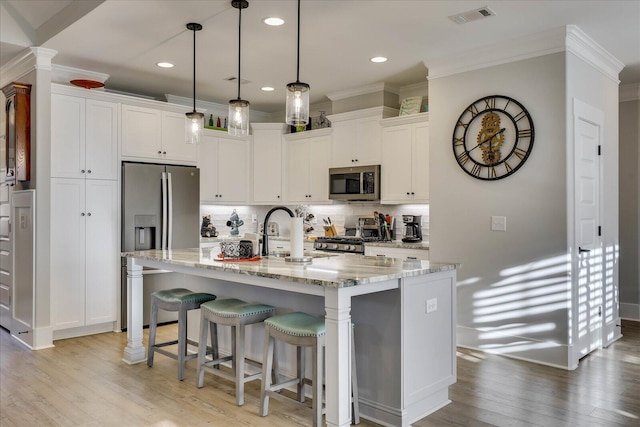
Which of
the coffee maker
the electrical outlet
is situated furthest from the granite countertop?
the coffee maker

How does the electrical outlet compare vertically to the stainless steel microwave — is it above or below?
below

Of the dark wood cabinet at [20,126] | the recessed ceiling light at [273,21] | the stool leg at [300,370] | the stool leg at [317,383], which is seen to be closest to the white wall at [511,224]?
the recessed ceiling light at [273,21]

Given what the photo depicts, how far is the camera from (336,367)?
2439 mm

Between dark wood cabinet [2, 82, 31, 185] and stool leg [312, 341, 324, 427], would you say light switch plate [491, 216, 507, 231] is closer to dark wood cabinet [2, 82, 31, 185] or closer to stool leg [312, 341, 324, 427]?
stool leg [312, 341, 324, 427]

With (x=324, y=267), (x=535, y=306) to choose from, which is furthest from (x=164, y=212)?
(x=535, y=306)

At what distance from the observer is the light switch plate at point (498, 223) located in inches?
167

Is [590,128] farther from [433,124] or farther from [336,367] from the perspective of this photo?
[336,367]

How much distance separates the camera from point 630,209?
5637mm

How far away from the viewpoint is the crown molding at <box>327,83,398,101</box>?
5.54m

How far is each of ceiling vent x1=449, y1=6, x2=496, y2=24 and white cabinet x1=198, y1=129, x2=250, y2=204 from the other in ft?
11.2

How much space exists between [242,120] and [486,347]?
284 centimetres

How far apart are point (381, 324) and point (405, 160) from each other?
110 inches

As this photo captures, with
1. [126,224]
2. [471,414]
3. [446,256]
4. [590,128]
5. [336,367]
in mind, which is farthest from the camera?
[126,224]

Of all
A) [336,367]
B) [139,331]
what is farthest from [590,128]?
[139,331]
